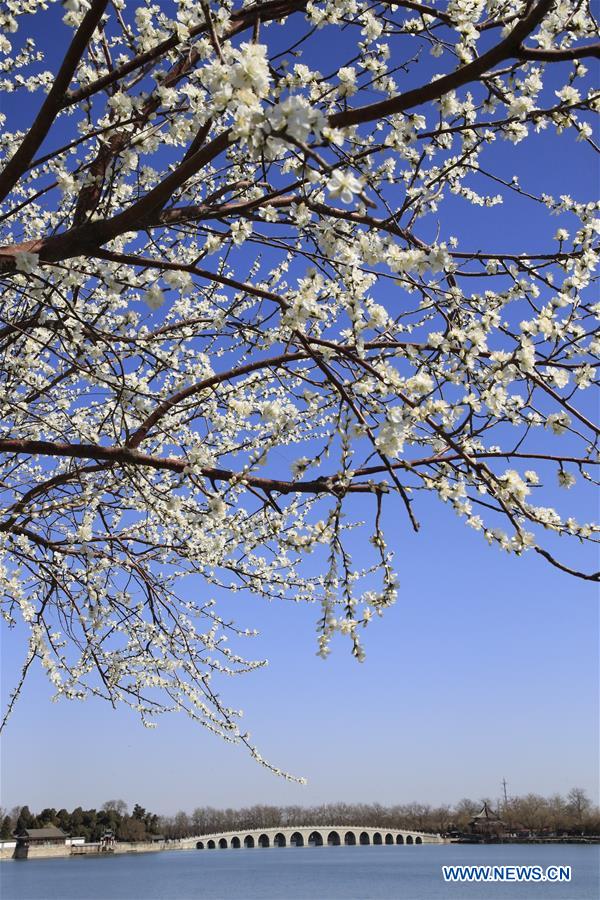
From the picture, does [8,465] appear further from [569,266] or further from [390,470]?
[569,266]

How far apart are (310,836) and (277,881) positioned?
1839 inches

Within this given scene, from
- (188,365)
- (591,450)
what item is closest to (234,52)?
(591,450)

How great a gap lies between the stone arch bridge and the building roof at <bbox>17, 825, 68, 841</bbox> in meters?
22.5

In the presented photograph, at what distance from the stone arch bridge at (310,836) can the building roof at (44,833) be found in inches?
887

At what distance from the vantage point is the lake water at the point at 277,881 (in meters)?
38.4

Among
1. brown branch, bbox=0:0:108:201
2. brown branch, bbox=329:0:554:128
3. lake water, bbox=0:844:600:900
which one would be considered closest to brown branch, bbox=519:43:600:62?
brown branch, bbox=329:0:554:128

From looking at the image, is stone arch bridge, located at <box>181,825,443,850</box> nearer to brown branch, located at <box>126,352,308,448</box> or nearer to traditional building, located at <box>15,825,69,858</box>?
traditional building, located at <box>15,825,69,858</box>

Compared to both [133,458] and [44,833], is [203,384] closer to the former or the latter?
[133,458]

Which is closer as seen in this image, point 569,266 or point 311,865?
point 569,266

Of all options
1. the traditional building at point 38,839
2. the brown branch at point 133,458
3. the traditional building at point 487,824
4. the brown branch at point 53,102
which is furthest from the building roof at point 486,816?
the brown branch at point 53,102

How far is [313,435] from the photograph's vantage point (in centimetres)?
552

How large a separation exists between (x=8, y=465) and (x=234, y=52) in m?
4.30

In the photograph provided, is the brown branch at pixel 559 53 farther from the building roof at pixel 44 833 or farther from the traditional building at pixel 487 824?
the traditional building at pixel 487 824

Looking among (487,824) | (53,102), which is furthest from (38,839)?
(53,102)
